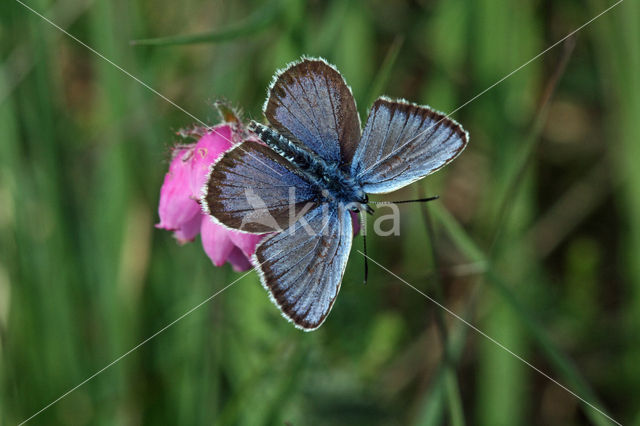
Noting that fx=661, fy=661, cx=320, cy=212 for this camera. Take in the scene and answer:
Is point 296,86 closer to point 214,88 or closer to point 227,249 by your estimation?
point 227,249

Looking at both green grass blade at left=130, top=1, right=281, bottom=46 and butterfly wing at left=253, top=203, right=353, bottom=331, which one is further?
green grass blade at left=130, top=1, right=281, bottom=46

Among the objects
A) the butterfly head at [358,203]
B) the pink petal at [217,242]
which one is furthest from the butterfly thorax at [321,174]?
the pink petal at [217,242]

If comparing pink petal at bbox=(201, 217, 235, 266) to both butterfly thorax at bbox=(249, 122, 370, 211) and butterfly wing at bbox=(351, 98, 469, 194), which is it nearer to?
butterfly thorax at bbox=(249, 122, 370, 211)

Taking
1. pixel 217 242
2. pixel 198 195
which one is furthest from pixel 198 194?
pixel 217 242

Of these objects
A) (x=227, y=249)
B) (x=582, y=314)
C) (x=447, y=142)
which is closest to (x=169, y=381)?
(x=227, y=249)


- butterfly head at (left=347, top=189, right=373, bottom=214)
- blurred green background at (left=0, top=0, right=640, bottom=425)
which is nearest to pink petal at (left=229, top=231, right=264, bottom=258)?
butterfly head at (left=347, top=189, right=373, bottom=214)

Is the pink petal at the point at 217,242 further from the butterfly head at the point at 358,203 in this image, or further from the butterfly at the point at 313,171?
the butterfly head at the point at 358,203

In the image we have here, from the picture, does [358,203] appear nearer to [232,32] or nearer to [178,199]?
[178,199]
